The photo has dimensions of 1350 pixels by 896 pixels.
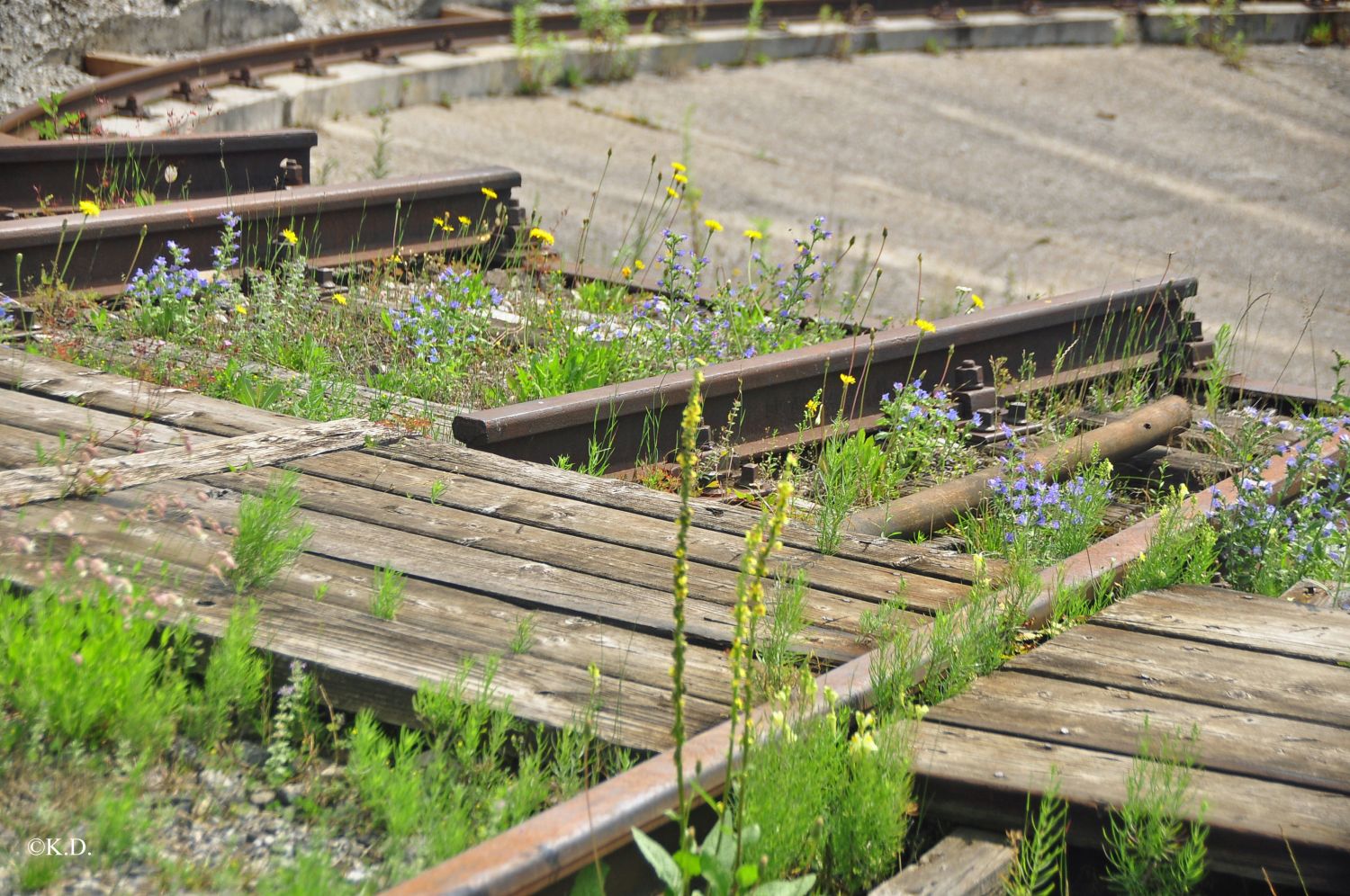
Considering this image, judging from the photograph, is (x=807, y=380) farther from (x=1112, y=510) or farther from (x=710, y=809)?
(x=710, y=809)

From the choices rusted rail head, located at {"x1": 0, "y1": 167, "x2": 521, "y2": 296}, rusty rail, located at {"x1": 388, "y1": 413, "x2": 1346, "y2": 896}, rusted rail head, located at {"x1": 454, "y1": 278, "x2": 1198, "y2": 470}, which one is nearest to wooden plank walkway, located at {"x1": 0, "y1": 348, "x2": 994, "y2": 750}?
rusty rail, located at {"x1": 388, "y1": 413, "x2": 1346, "y2": 896}

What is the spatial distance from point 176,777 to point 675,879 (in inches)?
35.0

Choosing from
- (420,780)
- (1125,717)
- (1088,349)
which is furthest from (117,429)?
(1088,349)

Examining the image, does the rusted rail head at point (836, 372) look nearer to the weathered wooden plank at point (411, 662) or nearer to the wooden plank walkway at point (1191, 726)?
the weathered wooden plank at point (411, 662)

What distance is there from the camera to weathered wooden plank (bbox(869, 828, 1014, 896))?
2.51m

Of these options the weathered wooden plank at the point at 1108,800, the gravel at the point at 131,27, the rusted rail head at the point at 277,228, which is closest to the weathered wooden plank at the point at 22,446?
the rusted rail head at the point at 277,228

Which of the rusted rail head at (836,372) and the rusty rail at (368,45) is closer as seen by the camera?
the rusted rail head at (836,372)

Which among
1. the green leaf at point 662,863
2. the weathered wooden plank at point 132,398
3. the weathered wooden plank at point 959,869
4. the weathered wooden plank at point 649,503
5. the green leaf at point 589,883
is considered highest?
the weathered wooden plank at point 132,398

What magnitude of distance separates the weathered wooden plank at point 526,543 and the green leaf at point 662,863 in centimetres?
98

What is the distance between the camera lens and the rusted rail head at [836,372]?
439 centimetres

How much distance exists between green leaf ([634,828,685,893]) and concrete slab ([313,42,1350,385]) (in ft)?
16.4

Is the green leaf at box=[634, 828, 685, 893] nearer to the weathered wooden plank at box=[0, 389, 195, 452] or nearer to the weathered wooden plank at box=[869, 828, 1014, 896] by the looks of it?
the weathered wooden plank at box=[869, 828, 1014, 896]

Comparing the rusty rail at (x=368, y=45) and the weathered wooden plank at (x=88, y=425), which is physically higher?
the rusty rail at (x=368, y=45)

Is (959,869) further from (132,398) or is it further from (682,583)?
(132,398)
